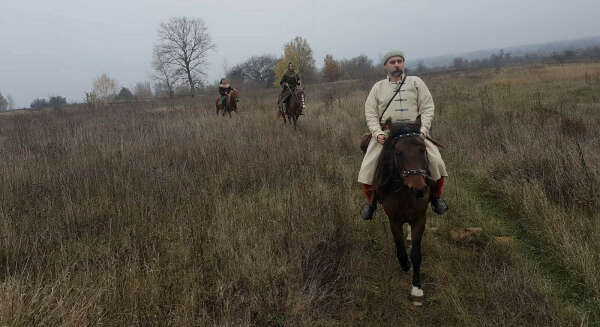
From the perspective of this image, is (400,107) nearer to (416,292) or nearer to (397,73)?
(397,73)

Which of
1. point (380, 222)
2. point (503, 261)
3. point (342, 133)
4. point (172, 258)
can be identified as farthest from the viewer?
point (342, 133)

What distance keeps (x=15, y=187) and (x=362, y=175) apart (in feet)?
15.9

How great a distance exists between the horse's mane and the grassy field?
0.92 meters

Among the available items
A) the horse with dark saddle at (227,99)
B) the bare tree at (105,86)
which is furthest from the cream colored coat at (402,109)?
the bare tree at (105,86)

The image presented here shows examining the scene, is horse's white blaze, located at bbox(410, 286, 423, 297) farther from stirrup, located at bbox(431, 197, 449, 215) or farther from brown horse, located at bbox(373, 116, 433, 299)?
stirrup, located at bbox(431, 197, 449, 215)

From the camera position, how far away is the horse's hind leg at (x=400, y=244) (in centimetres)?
301

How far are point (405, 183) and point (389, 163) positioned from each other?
0.45 metres

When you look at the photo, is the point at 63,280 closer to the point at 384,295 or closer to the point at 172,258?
the point at 172,258

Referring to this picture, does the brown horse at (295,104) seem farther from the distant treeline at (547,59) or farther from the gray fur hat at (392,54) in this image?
the distant treeline at (547,59)

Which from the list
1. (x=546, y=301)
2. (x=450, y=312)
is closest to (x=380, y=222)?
(x=450, y=312)

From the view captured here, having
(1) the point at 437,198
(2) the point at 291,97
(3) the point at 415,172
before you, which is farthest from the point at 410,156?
(2) the point at 291,97

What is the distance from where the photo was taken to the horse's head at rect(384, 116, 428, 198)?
2.27 meters

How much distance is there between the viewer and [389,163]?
108 inches

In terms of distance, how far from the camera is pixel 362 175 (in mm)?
3240
